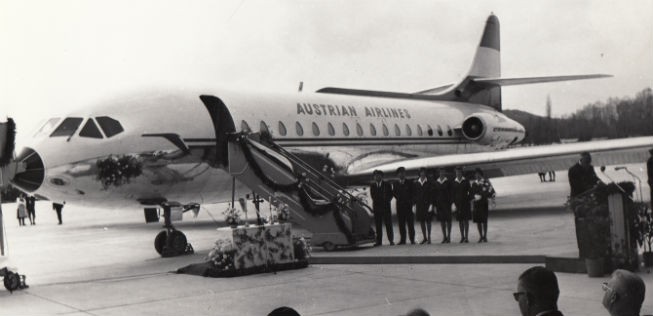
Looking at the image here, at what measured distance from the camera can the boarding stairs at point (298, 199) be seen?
13508mm

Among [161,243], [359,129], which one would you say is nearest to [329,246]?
[161,243]

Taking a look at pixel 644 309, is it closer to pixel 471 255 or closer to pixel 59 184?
pixel 471 255

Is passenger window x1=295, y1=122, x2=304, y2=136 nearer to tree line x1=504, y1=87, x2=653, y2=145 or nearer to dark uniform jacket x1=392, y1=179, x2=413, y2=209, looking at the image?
dark uniform jacket x1=392, y1=179, x2=413, y2=209

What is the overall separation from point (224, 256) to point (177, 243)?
136 inches

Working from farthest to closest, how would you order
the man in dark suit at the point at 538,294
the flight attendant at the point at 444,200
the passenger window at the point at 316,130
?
the passenger window at the point at 316,130 < the flight attendant at the point at 444,200 < the man in dark suit at the point at 538,294

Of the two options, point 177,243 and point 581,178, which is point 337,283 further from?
point 177,243

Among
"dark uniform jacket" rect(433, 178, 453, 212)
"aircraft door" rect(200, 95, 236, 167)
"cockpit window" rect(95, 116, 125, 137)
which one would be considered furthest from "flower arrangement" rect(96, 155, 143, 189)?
"dark uniform jacket" rect(433, 178, 453, 212)

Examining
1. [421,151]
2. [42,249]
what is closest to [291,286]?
[42,249]

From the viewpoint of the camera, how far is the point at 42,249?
1828 cm

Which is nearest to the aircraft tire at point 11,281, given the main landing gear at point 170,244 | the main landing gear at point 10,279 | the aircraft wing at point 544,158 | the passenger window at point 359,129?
the main landing gear at point 10,279

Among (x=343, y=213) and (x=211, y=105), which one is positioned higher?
(x=211, y=105)

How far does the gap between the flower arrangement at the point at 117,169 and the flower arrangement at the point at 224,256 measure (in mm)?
3496

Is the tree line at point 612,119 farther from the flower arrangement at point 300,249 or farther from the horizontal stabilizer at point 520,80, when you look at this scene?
the horizontal stabilizer at point 520,80

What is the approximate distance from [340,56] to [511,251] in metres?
Result: 4.95
